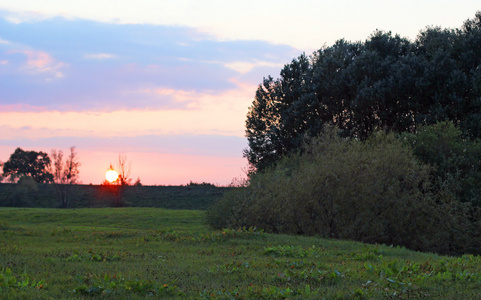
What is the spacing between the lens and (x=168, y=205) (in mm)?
62625

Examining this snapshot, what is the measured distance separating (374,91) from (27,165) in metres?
72.8

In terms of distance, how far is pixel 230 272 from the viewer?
11664mm

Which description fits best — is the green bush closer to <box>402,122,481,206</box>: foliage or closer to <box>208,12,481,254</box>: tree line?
<box>208,12,481,254</box>: tree line

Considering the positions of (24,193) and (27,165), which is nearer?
(24,193)

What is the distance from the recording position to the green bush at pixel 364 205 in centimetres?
2192

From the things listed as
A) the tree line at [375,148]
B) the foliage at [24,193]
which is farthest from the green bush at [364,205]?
the foliage at [24,193]

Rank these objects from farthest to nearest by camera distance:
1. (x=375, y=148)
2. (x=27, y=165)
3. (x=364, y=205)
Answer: (x=27, y=165) < (x=375, y=148) < (x=364, y=205)

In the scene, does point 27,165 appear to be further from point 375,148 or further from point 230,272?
point 230,272

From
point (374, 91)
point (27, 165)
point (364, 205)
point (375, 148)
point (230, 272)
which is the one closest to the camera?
point (230, 272)

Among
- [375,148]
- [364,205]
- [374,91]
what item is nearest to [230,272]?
[364,205]

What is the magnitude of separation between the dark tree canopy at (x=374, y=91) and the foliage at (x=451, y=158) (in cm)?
452

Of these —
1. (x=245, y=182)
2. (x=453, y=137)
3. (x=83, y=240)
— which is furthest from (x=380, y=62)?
(x=83, y=240)

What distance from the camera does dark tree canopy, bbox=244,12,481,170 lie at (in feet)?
117

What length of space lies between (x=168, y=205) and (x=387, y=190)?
4369cm
